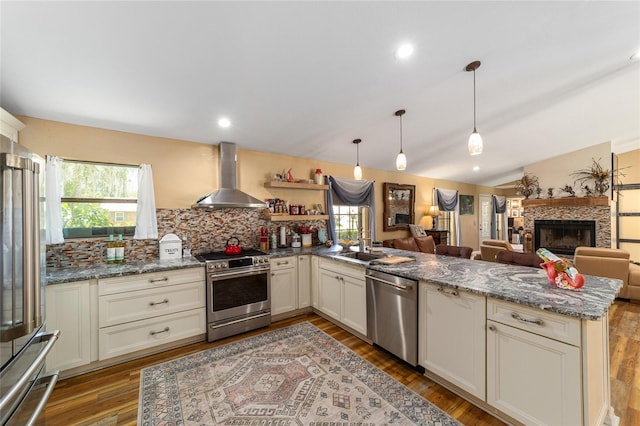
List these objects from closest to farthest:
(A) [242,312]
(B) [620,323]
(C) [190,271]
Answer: (C) [190,271] → (A) [242,312] → (B) [620,323]

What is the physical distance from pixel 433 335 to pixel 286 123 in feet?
8.57

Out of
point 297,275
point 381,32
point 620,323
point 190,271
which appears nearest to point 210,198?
point 190,271

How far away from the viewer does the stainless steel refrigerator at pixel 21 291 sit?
104 cm

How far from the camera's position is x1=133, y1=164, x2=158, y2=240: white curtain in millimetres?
2896

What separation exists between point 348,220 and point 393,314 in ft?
8.93

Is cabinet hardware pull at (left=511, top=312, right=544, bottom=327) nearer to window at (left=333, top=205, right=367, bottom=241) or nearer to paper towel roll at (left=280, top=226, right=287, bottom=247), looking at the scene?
paper towel roll at (left=280, top=226, right=287, bottom=247)

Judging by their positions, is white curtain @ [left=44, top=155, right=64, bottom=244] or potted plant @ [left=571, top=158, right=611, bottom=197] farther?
potted plant @ [left=571, top=158, right=611, bottom=197]

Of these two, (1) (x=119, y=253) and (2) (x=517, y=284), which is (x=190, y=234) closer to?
(1) (x=119, y=253)

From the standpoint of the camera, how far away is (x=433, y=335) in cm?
206

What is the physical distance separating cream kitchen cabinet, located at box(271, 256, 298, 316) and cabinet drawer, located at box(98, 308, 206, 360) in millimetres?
835

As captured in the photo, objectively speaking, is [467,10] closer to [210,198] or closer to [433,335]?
[433,335]

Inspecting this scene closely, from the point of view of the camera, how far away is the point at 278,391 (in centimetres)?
201

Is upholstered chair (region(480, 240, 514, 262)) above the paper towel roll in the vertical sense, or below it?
below

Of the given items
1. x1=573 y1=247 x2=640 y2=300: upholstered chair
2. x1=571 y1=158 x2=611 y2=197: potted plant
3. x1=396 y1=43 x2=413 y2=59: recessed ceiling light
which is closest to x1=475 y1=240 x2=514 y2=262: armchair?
x1=573 y1=247 x2=640 y2=300: upholstered chair
